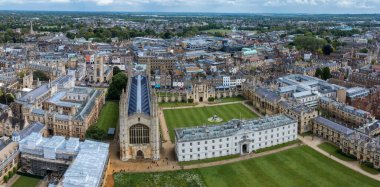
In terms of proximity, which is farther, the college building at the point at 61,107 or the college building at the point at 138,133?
the college building at the point at 61,107

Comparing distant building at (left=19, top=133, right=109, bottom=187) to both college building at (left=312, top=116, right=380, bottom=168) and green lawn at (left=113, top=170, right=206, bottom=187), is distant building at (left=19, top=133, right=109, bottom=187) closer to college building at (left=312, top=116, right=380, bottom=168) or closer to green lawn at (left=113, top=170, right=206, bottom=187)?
green lawn at (left=113, top=170, right=206, bottom=187)

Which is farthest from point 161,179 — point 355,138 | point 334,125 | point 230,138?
point 334,125

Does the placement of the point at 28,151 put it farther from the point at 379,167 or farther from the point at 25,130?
the point at 379,167

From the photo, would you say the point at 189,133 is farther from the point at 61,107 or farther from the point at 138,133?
the point at 61,107

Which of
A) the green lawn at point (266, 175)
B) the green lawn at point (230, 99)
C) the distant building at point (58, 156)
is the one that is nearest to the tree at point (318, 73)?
the green lawn at point (230, 99)

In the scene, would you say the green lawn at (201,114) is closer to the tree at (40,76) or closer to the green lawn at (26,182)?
the green lawn at (26,182)

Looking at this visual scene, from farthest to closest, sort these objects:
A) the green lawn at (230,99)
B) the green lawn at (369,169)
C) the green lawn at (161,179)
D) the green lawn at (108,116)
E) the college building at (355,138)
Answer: the green lawn at (230,99) → the green lawn at (108,116) → the college building at (355,138) → the green lawn at (369,169) → the green lawn at (161,179)
